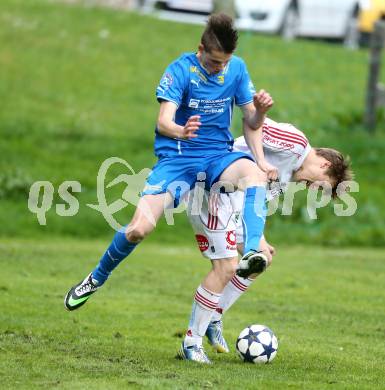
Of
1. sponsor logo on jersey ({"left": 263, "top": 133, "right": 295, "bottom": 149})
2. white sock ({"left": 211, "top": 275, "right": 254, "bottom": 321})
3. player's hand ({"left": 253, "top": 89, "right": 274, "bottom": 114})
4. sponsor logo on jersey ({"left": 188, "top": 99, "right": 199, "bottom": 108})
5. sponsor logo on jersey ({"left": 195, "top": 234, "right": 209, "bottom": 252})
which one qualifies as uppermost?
player's hand ({"left": 253, "top": 89, "right": 274, "bottom": 114})

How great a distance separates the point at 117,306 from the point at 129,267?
292cm

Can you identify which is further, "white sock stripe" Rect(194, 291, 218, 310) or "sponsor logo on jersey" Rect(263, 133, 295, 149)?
"sponsor logo on jersey" Rect(263, 133, 295, 149)

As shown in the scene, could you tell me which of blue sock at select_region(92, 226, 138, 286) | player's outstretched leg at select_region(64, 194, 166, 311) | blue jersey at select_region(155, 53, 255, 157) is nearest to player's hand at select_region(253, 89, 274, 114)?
blue jersey at select_region(155, 53, 255, 157)

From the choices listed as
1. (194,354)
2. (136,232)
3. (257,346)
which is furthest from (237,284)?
(136,232)

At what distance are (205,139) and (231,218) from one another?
62 cm

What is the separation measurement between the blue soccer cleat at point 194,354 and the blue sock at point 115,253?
77cm

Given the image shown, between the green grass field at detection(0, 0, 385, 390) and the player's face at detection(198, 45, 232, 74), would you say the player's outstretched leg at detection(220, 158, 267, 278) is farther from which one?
the green grass field at detection(0, 0, 385, 390)

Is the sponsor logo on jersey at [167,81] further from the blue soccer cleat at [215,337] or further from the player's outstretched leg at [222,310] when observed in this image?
the blue soccer cleat at [215,337]

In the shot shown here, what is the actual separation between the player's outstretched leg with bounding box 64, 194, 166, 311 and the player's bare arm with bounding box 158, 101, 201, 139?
48 cm

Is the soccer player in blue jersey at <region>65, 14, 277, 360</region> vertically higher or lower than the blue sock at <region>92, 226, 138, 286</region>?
→ higher

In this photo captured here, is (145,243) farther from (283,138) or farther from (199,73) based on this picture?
(199,73)

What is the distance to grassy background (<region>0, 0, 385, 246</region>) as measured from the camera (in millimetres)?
16688

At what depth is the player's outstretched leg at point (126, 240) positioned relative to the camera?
7.41 meters

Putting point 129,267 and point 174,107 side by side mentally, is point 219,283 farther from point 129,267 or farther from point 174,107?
point 129,267
